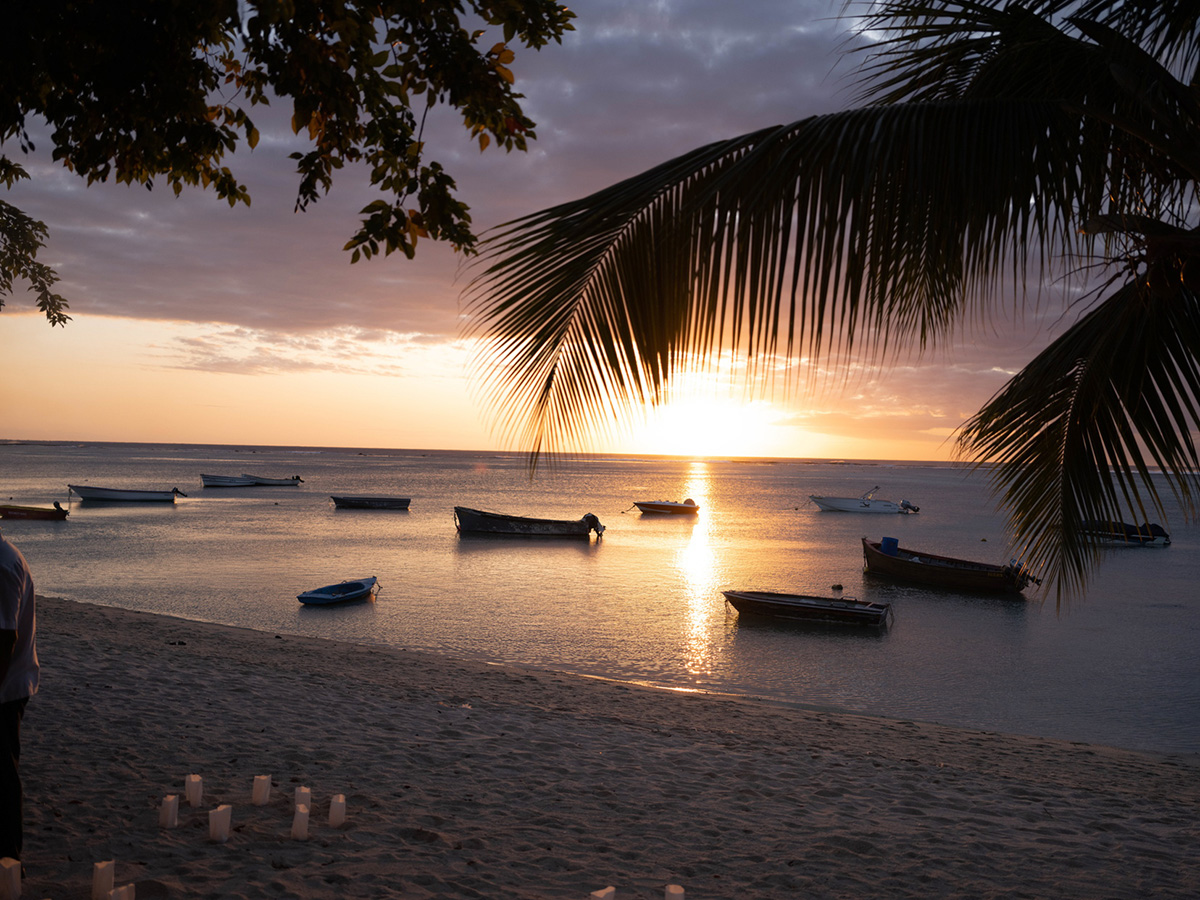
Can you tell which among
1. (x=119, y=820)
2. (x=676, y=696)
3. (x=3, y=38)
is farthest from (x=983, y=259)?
(x=676, y=696)

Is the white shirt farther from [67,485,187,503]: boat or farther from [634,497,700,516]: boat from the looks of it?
[634,497,700,516]: boat

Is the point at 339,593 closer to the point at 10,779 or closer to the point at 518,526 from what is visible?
the point at 10,779

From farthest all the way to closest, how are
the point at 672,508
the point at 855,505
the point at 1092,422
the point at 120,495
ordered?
the point at 855,505 → the point at 672,508 → the point at 120,495 → the point at 1092,422

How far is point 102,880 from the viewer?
3926 millimetres

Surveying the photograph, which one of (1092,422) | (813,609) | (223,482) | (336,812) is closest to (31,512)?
(223,482)

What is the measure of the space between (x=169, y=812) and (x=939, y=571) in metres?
30.1

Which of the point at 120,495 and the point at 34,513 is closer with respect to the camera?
the point at 34,513

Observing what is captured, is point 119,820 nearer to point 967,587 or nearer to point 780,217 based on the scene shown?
point 780,217

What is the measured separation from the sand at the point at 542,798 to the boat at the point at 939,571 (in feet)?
56.5

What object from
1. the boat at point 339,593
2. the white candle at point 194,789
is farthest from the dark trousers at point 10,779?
the boat at point 339,593

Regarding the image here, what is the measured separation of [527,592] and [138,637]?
1421 centimetres

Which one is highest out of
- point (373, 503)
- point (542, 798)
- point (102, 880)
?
point (102, 880)

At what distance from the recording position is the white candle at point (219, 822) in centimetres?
504

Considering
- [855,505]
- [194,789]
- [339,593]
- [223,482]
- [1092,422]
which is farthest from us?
[223,482]
